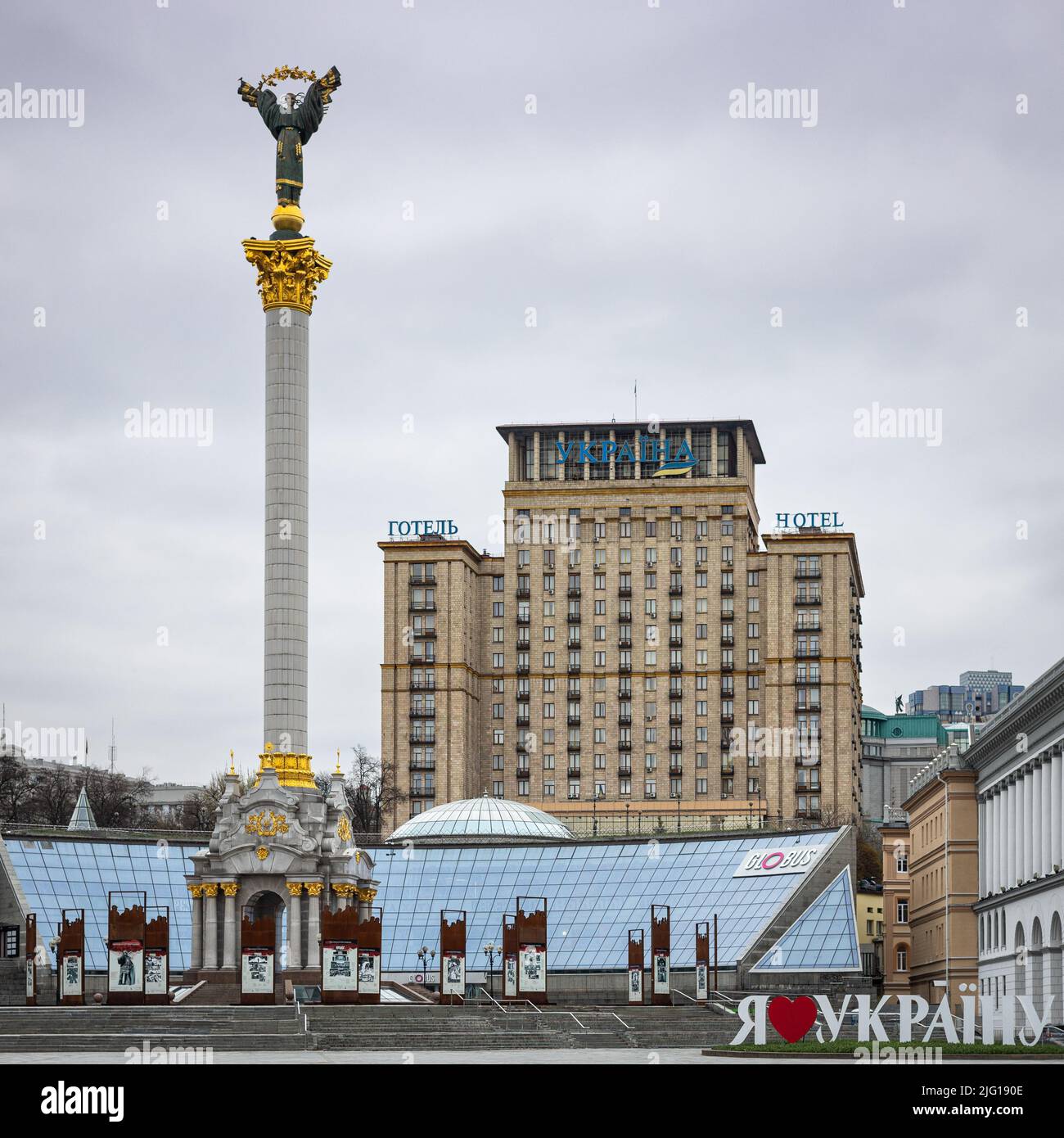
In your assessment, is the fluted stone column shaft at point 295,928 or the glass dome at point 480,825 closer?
the fluted stone column shaft at point 295,928

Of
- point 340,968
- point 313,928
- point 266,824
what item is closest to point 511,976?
point 340,968

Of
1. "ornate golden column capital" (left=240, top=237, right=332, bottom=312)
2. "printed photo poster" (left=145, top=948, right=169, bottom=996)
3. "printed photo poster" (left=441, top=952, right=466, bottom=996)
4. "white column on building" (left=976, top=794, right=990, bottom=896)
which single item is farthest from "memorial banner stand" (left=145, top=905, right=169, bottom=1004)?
"white column on building" (left=976, top=794, right=990, bottom=896)

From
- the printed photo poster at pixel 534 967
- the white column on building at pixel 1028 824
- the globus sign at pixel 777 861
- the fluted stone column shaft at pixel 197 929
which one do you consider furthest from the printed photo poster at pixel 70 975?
the white column on building at pixel 1028 824

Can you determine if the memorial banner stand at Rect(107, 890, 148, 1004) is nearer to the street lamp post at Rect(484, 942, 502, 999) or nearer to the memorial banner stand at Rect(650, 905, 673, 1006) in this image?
the street lamp post at Rect(484, 942, 502, 999)

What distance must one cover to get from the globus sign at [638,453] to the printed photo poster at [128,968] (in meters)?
88.0

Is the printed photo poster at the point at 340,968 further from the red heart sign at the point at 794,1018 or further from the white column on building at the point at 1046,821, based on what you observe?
the white column on building at the point at 1046,821

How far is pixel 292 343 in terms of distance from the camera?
272ft

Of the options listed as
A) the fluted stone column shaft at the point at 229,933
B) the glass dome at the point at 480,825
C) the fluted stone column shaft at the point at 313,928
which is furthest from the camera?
the glass dome at the point at 480,825

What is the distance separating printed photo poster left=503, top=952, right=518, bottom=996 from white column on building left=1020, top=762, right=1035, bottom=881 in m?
19.6

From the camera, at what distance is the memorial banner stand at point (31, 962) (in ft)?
251
